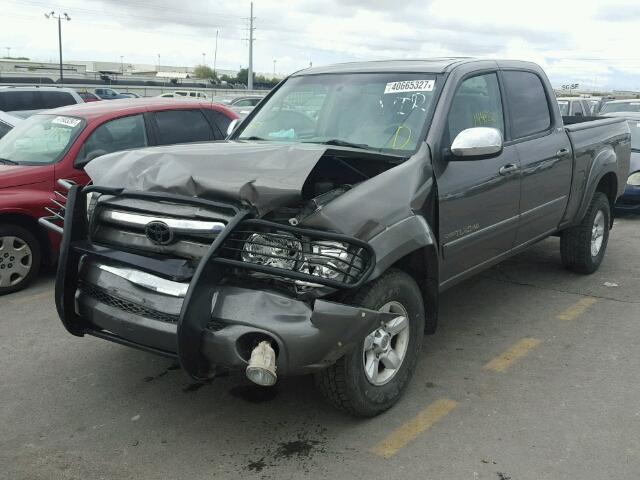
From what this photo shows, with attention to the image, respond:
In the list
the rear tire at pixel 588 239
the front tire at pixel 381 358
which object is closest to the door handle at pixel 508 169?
the front tire at pixel 381 358

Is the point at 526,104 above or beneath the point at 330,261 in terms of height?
above

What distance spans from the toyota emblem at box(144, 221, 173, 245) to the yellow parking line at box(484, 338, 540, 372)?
A: 2.24m

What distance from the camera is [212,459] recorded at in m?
3.19

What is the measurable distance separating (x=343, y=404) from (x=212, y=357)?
2.53ft

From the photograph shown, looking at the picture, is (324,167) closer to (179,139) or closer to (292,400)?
(292,400)

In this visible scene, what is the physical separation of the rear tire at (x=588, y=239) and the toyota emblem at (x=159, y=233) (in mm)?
4175

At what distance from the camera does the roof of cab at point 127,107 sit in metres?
6.55

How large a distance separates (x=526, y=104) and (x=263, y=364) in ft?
11.0

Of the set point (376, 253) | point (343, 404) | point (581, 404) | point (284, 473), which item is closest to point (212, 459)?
point (284, 473)

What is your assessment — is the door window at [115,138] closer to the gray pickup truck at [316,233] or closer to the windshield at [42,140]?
the windshield at [42,140]

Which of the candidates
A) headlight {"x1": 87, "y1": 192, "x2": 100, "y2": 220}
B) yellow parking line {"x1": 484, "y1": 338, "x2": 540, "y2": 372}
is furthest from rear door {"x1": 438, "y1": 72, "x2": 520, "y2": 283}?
headlight {"x1": 87, "y1": 192, "x2": 100, "y2": 220}

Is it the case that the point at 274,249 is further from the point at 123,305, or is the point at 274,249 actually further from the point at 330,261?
the point at 123,305

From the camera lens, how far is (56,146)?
625 cm

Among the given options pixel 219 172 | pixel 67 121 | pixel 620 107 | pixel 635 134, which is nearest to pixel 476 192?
pixel 219 172
